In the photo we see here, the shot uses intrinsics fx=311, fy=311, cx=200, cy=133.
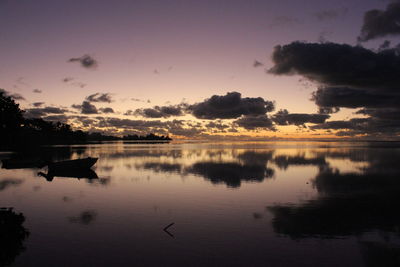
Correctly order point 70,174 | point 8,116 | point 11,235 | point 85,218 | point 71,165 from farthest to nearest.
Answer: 1. point 8,116
2. point 71,165
3. point 70,174
4. point 85,218
5. point 11,235

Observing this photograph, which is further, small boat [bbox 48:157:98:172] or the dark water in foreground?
small boat [bbox 48:157:98:172]

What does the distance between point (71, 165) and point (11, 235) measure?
34.0 meters

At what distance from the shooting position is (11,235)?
17.5 meters

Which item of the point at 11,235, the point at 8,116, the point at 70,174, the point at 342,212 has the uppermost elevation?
the point at 8,116

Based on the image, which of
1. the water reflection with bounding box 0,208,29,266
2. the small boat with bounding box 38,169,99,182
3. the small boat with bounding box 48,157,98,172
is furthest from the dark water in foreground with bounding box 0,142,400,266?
the small boat with bounding box 48,157,98,172

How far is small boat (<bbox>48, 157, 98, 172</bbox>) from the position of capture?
47844mm

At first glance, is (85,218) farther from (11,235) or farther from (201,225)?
(201,225)

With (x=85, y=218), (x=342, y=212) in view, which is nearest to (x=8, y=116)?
(x=85, y=218)

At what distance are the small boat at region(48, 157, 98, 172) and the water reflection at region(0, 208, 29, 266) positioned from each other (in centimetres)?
2534

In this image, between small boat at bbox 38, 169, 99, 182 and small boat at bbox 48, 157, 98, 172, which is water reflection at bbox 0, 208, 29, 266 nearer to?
small boat at bbox 38, 169, 99, 182

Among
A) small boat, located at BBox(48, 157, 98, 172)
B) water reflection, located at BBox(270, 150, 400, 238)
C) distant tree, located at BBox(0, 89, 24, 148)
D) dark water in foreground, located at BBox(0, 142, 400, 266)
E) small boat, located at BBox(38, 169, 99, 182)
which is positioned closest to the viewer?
dark water in foreground, located at BBox(0, 142, 400, 266)

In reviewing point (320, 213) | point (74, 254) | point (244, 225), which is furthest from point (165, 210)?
point (320, 213)

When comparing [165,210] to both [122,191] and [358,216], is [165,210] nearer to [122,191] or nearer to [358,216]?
[122,191]

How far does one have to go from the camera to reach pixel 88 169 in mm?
52562
